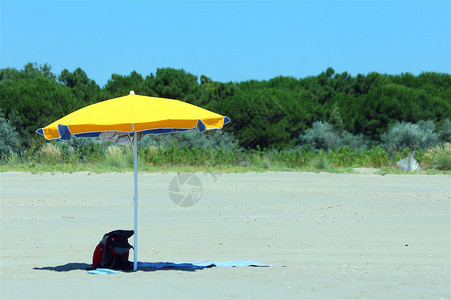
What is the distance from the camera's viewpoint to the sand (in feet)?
18.6

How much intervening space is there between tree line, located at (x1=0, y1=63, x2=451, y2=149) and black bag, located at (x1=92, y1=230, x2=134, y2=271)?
17234mm

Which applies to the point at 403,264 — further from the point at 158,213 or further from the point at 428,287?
the point at 158,213

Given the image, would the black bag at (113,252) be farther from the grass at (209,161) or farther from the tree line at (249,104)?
the tree line at (249,104)

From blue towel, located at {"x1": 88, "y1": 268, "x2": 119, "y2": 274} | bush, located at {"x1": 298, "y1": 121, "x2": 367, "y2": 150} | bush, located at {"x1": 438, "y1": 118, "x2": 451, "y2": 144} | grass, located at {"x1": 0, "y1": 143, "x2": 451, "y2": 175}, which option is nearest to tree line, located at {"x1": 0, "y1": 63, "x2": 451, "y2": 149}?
bush, located at {"x1": 298, "y1": 121, "x2": 367, "y2": 150}

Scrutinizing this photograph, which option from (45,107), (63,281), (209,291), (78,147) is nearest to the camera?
(209,291)

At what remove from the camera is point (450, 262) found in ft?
22.8

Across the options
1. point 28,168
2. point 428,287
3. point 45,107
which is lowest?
point 428,287

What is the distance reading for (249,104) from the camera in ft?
89.1

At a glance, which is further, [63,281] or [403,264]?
[403,264]

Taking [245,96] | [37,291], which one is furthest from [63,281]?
[245,96]

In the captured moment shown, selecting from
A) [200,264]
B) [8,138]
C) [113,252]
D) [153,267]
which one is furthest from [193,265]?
[8,138]

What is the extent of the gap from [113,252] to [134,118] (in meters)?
1.75

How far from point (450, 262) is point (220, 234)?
3359 mm

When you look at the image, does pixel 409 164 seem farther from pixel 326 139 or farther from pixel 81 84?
pixel 81 84
